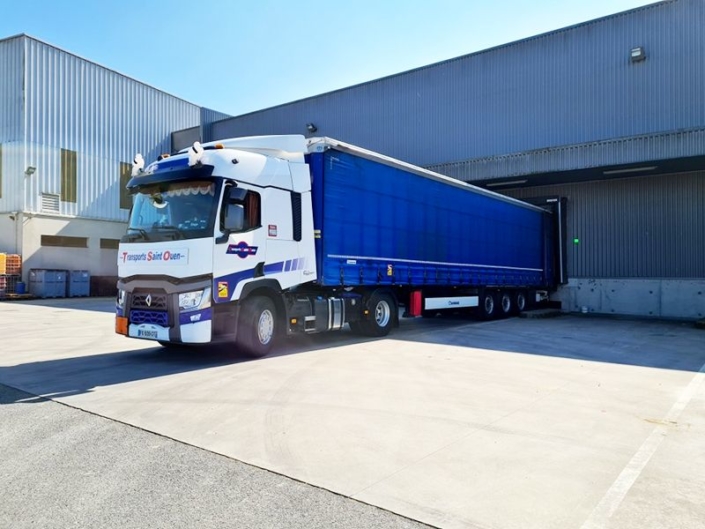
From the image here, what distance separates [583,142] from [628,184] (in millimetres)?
2817

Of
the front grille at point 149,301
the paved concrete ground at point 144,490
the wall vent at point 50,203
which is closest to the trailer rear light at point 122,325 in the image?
the front grille at point 149,301

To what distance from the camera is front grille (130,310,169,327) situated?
7948 mm

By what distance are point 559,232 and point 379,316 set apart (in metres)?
12.0

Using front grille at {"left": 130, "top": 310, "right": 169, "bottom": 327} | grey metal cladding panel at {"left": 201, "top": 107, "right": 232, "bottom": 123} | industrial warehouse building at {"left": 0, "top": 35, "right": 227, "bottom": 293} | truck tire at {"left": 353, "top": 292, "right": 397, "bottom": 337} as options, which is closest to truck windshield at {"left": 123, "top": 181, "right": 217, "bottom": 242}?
front grille at {"left": 130, "top": 310, "right": 169, "bottom": 327}

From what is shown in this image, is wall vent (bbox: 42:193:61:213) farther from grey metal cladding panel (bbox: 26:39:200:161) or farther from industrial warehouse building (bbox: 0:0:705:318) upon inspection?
grey metal cladding panel (bbox: 26:39:200:161)

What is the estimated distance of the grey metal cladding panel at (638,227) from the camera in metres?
18.9

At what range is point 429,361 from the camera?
916cm

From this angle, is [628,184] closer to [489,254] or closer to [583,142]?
[583,142]

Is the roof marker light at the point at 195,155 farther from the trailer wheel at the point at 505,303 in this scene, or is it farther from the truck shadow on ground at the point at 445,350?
the trailer wheel at the point at 505,303

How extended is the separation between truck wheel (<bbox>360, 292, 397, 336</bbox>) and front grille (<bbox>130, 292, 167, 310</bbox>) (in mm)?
5113

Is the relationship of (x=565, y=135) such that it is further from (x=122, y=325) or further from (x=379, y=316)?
(x=122, y=325)

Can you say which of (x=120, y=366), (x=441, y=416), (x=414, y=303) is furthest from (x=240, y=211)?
Answer: (x=414, y=303)

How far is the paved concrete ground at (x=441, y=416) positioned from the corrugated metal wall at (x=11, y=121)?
66.4 ft

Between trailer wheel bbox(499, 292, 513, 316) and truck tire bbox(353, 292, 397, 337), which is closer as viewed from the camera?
truck tire bbox(353, 292, 397, 337)
